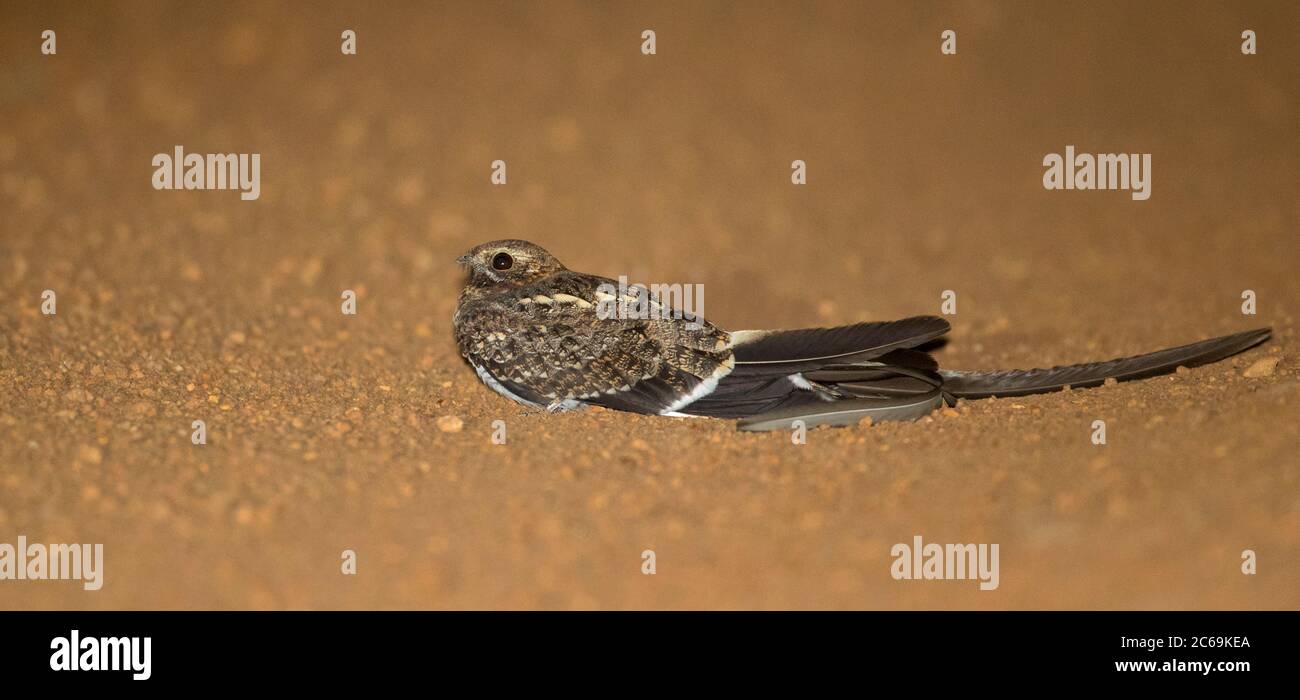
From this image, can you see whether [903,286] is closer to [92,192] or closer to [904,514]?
[904,514]

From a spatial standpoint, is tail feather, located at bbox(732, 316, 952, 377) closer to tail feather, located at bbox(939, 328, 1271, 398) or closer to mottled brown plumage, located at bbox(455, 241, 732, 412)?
mottled brown plumage, located at bbox(455, 241, 732, 412)

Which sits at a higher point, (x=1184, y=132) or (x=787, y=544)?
(x=1184, y=132)

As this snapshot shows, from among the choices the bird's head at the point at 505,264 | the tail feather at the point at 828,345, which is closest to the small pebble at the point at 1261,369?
the tail feather at the point at 828,345

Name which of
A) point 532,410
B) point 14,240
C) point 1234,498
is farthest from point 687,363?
point 14,240

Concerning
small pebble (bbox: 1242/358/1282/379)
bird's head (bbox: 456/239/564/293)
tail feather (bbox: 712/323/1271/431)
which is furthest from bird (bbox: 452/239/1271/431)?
bird's head (bbox: 456/239/564/293)

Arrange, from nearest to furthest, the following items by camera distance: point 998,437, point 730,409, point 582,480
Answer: point 582,480 → point 998,437 → point 730,409

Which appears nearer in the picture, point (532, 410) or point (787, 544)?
point (787, 544)

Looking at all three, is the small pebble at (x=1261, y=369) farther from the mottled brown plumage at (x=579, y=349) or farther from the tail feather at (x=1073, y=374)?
the mottled brown plumage at (x=579, y=349)
